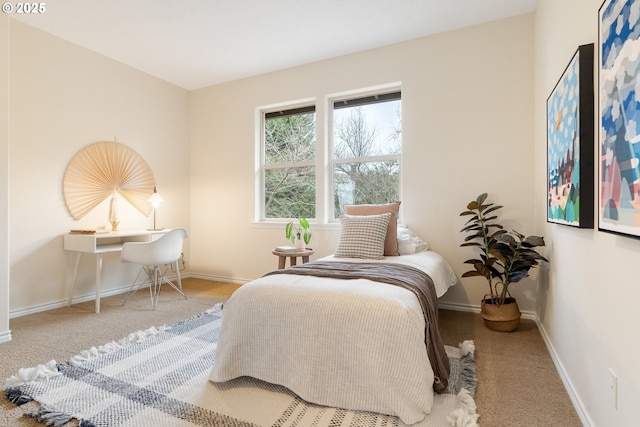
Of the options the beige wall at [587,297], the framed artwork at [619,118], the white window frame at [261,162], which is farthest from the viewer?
the white window frame at [261,162]

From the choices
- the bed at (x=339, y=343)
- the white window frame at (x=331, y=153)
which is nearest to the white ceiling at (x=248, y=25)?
the white window frame at (x=331, y=153)

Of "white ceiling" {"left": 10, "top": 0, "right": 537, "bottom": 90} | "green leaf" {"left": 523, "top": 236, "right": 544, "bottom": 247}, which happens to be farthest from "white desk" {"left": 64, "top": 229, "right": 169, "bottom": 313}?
"green leaf" {"left": 523, "top": 236, "right": 544, "bottom": 247}

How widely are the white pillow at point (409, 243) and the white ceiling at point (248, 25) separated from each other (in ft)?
6.19

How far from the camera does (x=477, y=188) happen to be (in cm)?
297

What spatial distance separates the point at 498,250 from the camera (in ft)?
7.96

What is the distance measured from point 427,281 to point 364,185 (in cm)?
172

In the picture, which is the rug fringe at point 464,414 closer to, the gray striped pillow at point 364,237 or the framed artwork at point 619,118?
the framed artwork at point 619,118

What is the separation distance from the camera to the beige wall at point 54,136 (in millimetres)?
2889

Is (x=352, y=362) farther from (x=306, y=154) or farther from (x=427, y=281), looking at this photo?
(x=306, y=154)

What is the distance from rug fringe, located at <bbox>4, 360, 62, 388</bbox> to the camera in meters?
1.73

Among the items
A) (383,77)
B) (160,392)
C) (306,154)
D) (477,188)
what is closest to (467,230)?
(477,188)

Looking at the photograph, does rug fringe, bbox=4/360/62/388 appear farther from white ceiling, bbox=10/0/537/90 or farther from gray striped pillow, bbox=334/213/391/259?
white ceiling, bbox=10/0/537/90

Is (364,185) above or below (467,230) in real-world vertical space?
above

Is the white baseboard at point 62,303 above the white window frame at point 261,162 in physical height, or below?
below
